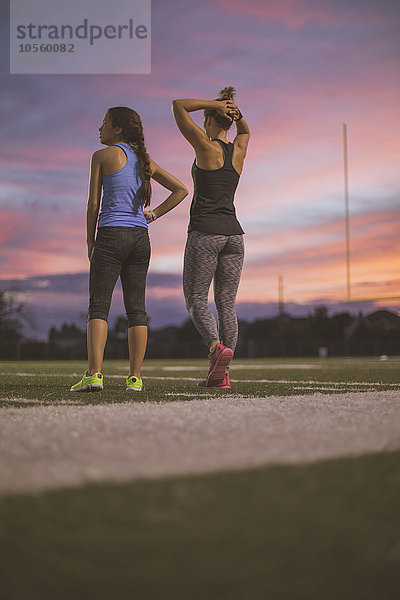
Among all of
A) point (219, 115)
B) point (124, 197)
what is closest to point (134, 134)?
point (124, 197)

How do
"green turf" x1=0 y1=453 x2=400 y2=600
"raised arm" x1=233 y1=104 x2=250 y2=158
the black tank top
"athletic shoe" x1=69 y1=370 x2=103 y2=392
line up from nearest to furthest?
"green turf" x1=0 y1=453 x2=400 y2=600
"athletic shoe" x1=69 y1=370 x2=103 y2=392
the black tank top
"raised arm" x1=233 y1=104 x2=250 y2=158

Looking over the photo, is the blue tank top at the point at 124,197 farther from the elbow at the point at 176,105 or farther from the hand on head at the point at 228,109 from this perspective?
the hand on head at the point at 228,109

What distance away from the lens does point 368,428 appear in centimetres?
190

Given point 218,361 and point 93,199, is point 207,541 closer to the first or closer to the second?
point 218,361

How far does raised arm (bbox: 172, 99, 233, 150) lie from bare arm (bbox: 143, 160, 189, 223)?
0.29 m

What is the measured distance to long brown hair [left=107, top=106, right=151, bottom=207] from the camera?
4.20 meters

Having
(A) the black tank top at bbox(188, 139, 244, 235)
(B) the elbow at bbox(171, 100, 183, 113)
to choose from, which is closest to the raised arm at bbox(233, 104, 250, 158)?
(A) the black tank top at bbox(188, 139, 244, 235)

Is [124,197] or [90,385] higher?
[124,197]

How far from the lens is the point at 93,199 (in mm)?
4086

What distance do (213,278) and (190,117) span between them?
112cm

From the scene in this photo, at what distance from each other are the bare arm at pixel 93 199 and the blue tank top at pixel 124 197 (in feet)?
0.13

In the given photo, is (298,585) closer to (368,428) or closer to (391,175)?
(368,428)

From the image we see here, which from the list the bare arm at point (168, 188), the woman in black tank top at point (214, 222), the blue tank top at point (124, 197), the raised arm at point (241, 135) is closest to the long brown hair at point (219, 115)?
the woman in black tank top at point (214, 222)

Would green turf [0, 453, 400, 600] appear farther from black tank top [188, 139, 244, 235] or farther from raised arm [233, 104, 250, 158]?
raised arm [233, 104, 250, 158]
